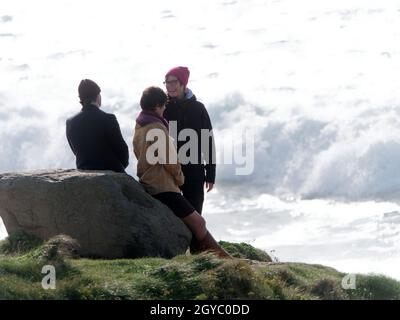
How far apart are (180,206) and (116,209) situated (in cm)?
104

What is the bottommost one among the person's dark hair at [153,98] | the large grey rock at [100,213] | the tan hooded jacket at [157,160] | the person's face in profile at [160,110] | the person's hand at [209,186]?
the large grey rock at [100,213]

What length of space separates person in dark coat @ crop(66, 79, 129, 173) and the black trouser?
3.29ft

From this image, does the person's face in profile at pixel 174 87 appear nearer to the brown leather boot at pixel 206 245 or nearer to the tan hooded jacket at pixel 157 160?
the tan hooded jacket at pixel 157 160

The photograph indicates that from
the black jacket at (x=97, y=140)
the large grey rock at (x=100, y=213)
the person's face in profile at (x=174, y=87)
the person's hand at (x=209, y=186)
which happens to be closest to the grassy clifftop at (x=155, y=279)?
the large grey rock at (x=100, y=213)

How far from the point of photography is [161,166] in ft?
60.5

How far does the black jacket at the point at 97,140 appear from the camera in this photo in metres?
18.7

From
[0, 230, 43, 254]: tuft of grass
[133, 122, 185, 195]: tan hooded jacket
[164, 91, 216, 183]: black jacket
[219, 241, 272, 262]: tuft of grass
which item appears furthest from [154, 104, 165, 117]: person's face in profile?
[219, 241, 272, 262]: tuft of grass

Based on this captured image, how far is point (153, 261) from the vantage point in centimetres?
1728

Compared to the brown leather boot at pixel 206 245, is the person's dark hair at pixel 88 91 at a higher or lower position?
higher

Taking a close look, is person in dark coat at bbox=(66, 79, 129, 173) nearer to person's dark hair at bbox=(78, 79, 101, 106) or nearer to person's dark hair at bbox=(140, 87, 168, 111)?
person's dark hair at bbox=(78, 79, 101, 106)

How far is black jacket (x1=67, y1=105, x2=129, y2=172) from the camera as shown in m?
18.7
